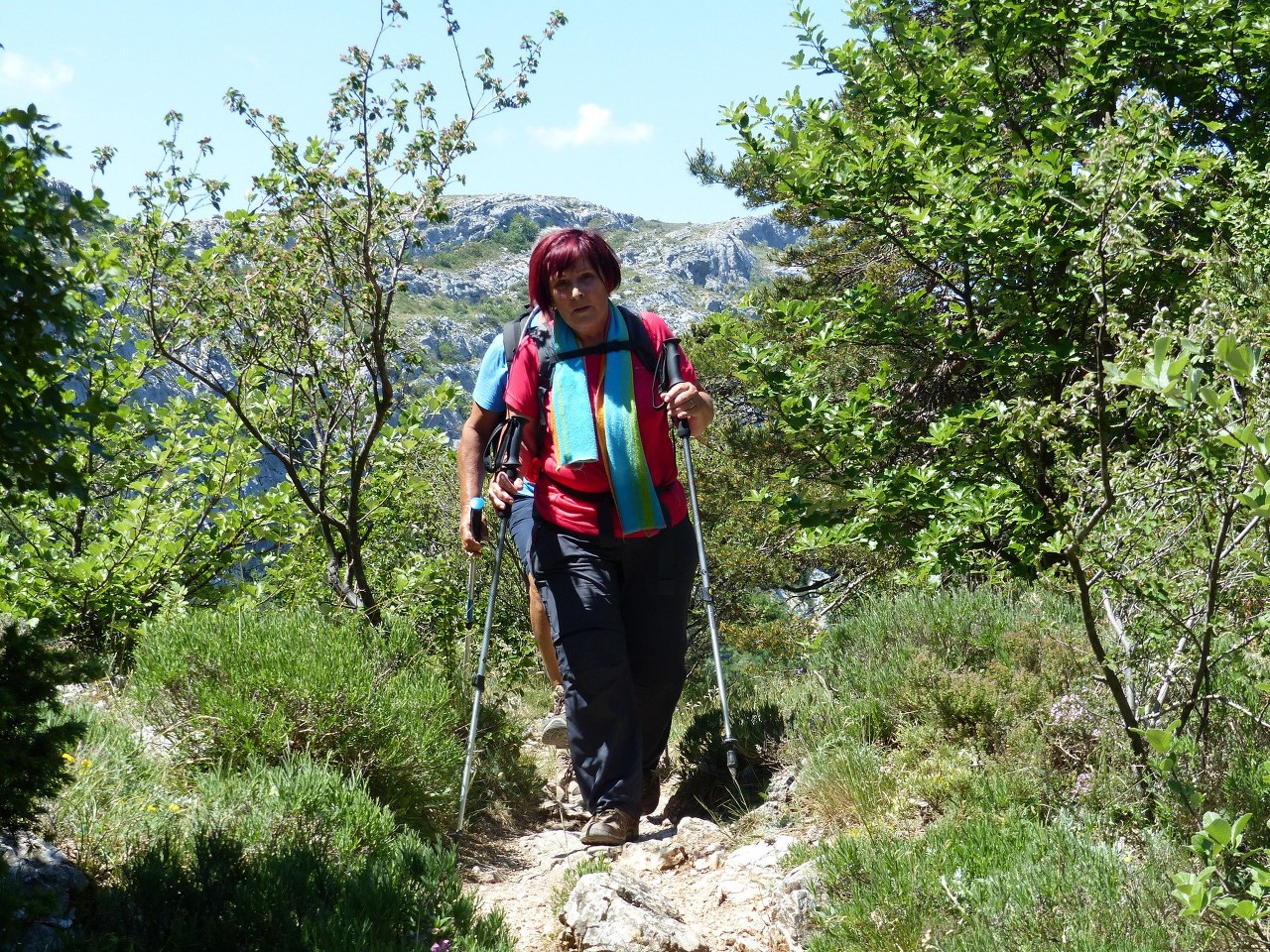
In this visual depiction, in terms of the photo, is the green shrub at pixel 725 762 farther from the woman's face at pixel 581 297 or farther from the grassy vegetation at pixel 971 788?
the woman's face at pixel 581 297

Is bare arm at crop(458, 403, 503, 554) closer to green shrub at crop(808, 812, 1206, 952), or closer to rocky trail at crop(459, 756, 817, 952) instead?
rocky trail at crop(459, 756, 817, 952)

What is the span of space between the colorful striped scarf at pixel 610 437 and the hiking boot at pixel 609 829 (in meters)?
1.23

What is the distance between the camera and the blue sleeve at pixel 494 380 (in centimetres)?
478

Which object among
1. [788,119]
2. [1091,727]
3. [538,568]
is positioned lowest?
[1091,727]

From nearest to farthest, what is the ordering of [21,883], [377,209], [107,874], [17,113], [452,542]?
[17,113], [21,883], [107,874], [377,209], [452,542]

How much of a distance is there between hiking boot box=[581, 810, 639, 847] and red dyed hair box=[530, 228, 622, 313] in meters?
2.31

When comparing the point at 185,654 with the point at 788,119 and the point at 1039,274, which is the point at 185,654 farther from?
the point at 1039,274

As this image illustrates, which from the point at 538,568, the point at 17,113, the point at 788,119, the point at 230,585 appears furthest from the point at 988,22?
the point at 230,585

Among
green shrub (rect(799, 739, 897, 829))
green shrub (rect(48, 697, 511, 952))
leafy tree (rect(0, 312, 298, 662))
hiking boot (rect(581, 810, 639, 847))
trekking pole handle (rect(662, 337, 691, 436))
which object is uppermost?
trekking pole handle (rect(662, 337, 691, 436))

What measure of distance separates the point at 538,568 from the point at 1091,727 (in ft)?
7.65

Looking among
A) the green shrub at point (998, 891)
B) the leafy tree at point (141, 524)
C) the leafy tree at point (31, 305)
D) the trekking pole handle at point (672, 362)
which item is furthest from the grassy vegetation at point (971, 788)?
the leafy tree at point (141, 524)

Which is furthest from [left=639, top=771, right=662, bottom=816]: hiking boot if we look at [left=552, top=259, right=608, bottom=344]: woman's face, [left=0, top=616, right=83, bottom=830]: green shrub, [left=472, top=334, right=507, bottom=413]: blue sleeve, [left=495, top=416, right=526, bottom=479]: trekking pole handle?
[left=0, top=616, right=83, bottom=830]: green shrub

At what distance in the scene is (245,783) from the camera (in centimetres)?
371

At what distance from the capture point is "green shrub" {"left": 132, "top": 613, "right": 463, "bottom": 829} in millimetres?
4121
